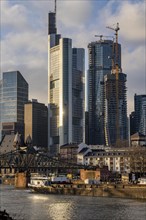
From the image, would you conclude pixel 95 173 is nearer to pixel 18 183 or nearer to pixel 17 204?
pixel 18 183

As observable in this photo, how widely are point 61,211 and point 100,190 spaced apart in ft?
135

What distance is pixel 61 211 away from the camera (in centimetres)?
8744

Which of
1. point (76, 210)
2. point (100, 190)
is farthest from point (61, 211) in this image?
point (100, 190)

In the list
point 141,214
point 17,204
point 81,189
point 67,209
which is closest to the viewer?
point 141,214

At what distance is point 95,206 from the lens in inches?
3728

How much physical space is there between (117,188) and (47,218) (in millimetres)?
48582

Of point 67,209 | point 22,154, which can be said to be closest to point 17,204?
point 67,209

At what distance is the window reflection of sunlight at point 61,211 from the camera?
3127 inches

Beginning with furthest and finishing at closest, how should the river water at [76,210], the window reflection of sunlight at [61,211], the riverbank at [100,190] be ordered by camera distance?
the riverbank at [100,190]
the window reflection of sunlight at [61,211]
the river water at [76,210]

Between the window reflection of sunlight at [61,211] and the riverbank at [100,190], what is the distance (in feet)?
69.5

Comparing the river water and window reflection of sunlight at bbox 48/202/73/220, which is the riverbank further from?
window reflection of sunlight at bbox 48/202/73/220

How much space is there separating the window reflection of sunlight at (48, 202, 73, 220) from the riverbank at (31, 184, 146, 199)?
2120 cm

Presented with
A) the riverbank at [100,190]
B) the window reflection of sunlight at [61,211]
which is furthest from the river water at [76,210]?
the riverbank at [100,190]

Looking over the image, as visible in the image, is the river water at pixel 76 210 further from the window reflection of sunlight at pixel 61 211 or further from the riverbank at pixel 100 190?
the riverbank at pixel 100 190
